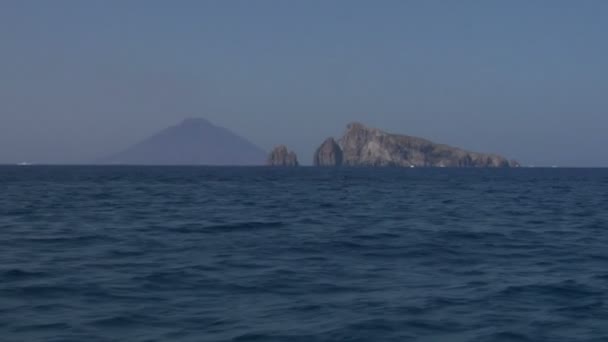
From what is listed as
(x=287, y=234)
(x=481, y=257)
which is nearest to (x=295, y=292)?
(x=481, y=257)

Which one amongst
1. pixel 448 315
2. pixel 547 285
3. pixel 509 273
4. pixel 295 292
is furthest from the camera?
pixel 509 273

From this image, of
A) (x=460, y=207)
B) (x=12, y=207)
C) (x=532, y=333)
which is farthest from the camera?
(x=460, y=207)

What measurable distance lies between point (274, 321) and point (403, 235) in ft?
44.6

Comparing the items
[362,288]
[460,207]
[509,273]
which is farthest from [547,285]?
[460,207]

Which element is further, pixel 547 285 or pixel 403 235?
pixel 403 235

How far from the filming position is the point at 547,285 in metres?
17.1

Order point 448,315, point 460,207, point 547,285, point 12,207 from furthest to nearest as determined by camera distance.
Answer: point 460,207
point 12,207
point 547,285
point 448,315

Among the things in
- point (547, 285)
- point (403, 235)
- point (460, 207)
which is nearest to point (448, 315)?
point (547, 285)

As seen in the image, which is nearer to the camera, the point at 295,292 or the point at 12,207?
the point at 295,292

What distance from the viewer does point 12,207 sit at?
1606 inches

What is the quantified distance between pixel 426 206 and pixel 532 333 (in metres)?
31.1

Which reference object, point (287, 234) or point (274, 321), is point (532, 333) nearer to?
point (274, 321)

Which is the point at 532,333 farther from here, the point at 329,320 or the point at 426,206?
the point at 426,206

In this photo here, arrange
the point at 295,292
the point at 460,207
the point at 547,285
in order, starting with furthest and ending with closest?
1. the point at 460,207
2. the point at 547,285
3. the point at 295,292
